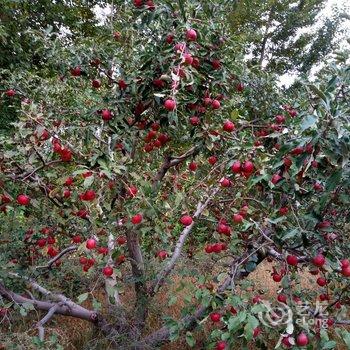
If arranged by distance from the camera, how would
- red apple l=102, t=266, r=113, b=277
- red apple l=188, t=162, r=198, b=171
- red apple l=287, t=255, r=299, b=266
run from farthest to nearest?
red apple l=188, t=162, r=198, b=171
red apple l=102, t=266, r=113, b=277
red apple l=287, t=255, r=299, b=266

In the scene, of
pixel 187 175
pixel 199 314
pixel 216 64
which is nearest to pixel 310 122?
pixel 216 64

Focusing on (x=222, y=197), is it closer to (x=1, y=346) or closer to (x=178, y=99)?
(x=178, y=99)

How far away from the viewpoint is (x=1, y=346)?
213cm

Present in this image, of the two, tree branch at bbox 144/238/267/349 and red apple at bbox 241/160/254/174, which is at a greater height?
red apple at bbox 241/160/254/174

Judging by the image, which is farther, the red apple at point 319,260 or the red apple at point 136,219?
the red apple at point 136,219

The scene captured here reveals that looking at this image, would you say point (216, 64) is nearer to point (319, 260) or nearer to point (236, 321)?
point (319, 260)

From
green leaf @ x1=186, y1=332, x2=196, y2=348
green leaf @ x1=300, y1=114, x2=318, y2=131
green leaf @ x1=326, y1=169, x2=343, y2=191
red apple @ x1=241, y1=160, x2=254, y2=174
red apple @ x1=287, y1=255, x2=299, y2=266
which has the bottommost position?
green leaf @ x1=186, y1=332, x2=196, y2=348

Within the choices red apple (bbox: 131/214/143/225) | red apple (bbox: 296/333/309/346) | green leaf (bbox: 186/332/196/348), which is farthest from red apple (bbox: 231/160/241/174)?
green leaf (bbox: 186/332/196/348)

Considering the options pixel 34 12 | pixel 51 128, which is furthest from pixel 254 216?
pixel 34 12

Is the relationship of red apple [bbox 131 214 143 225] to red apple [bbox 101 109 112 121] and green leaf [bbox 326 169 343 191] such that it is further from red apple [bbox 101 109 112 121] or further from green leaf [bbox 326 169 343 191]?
green leaf [bbox 326 169 343 191]

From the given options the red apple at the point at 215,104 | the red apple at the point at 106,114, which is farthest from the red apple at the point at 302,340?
the red apple at the point at 106,114

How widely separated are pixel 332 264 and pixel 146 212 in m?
0.85

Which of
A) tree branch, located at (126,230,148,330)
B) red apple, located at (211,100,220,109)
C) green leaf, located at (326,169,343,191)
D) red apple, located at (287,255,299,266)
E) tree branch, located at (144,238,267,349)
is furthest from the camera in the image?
tree branch, located at (126,230,148,330)

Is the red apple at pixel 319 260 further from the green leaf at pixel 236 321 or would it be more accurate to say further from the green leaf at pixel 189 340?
the green leaf at pixel 189 340
